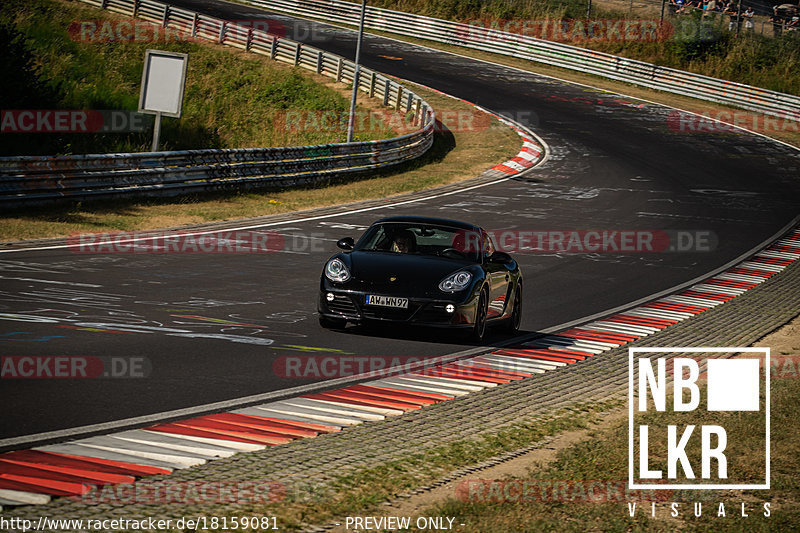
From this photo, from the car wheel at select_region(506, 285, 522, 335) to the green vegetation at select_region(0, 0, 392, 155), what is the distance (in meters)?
21.8

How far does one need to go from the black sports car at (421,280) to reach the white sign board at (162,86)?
1617 cm

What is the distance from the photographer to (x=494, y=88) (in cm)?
5241

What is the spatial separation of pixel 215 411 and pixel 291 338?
3.52m

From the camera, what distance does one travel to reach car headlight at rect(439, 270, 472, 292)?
1187 centimetres

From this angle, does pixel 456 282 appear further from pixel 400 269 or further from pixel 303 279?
pixel 303 279

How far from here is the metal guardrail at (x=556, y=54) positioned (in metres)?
52.7

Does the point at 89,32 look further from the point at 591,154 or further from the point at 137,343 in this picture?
the point at 137,343

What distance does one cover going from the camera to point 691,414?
848 centimetres

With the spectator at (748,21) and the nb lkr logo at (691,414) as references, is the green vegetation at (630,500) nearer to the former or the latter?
the nb lkr logo at (691,414)

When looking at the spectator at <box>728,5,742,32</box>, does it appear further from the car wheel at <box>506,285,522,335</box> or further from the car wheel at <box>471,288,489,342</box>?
the car wheel at <box>471,288,489,342</box>

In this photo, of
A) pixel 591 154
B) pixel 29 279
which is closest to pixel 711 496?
pixel 29 279

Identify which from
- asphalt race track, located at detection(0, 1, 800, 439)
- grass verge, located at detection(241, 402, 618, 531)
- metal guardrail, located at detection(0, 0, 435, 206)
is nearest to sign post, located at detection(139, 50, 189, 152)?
metal guardrail, located at detection(0, 0, 435, 206)

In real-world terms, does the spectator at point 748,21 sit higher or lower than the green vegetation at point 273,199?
higher

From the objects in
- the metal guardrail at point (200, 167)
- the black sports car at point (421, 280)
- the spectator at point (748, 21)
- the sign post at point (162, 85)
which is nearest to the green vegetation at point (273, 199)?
the metal guardrail at point (200, 167)
